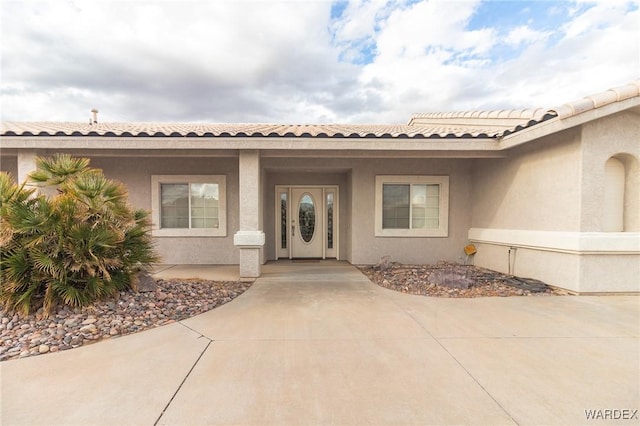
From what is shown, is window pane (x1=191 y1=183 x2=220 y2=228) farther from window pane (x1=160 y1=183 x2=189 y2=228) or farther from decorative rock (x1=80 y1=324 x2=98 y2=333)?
decorative rock (x1=80 y1=324 x2=98 y2=333)

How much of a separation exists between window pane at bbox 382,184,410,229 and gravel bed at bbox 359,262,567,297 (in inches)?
59.6

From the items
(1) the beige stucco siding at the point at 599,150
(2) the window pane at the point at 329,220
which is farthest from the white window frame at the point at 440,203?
(1) the beige stucco siding at the point at 599,150

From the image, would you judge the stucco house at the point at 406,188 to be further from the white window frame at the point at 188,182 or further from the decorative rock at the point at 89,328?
the decorative rock at the point at 89,328

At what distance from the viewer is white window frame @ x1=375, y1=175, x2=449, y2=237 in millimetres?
9586

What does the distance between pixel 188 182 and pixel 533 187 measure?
373 inches

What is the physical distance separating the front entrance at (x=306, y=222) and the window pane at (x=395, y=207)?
1820 mm

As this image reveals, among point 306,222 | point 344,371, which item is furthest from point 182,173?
point 344,371

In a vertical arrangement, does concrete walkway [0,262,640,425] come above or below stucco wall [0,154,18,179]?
below

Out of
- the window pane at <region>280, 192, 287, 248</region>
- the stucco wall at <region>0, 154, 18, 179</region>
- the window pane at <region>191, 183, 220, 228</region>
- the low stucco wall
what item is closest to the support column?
the window pane at <region>191, 183, 220, 228</region>

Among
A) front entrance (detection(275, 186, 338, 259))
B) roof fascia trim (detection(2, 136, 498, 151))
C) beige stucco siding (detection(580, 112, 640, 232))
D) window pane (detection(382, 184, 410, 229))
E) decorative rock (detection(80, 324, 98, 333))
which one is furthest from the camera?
front entrance (detection(275, 186, 338, 259))

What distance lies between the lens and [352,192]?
31.4 ft

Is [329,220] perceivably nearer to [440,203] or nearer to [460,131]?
[440,203]

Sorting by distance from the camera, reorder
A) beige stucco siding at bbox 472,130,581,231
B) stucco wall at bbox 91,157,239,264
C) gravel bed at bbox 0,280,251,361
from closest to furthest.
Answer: gravel bed at bbox 0,280,251,361 → beige stucco siding at bbox 472,130,581,231 → stucco wall at bbox 91,157,239,264

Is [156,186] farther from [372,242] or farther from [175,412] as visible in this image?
[175,412]
